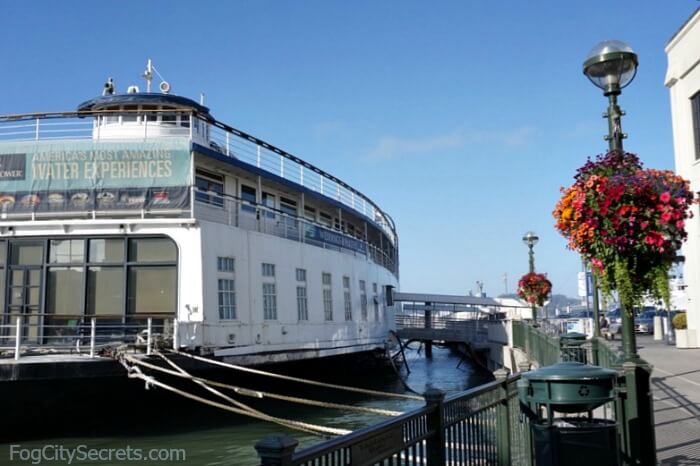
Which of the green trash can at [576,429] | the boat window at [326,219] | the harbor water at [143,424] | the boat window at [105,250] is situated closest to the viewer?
the green trash can at [576,429]

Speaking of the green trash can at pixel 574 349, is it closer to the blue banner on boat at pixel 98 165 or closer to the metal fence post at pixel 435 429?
the metal fence post at pixel 435 429

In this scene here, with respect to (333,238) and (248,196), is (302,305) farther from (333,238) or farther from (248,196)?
(248,196)

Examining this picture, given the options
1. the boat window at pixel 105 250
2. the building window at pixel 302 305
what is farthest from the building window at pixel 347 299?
the boat window at pixel 105 250

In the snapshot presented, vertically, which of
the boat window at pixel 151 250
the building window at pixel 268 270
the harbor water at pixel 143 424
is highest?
the boat window at pixel 151 250

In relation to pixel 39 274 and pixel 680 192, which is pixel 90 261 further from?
pixel 680 192

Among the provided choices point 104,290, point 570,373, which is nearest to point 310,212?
point 104,290

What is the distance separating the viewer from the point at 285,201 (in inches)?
843

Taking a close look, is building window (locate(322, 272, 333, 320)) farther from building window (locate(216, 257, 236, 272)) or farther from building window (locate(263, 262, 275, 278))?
building window (locate(216, 257, 236, 272))

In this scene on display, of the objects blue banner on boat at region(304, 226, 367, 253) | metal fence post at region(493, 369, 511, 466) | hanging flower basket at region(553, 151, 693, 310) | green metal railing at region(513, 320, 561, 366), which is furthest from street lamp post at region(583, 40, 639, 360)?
blue banner on boat at region(304, 226, 367, 253)

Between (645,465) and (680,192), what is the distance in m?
2.59

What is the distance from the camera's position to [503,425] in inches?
258

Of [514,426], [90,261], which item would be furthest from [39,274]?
[514,426]

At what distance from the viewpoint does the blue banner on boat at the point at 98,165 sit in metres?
15.2

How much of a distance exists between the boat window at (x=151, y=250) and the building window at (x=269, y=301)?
9.82ft
